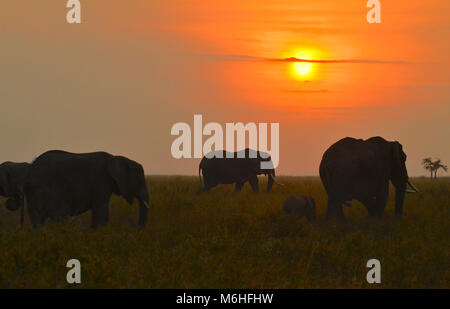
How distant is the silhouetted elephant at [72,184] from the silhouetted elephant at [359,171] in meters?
5.37

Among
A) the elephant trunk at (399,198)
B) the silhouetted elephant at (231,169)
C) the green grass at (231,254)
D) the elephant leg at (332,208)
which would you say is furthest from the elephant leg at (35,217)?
the silhouetted elephant at (231,169)

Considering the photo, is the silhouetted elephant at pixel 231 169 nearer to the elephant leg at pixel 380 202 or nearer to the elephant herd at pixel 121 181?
the elephant herd at pixel 121 181

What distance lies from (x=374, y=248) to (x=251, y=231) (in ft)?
9.19

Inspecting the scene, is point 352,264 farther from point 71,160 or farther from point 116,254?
point 71,160

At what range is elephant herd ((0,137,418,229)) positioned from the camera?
45.8 ft

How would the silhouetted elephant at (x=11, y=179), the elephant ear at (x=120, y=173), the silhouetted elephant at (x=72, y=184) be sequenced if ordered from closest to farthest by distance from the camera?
the silhouetted elephant at (x=72, y=184)
the elephant ear at (x=120, y=173)
the silhouetted elephant at (x=11, y=179)

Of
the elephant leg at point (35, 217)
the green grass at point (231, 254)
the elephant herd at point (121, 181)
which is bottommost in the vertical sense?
the green grass at point (231, 254)

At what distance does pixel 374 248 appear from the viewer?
12344mm

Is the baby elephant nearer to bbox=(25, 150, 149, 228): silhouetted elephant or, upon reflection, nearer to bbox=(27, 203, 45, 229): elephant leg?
bbox=(25, 150, 149, 228): silhouetted elephant

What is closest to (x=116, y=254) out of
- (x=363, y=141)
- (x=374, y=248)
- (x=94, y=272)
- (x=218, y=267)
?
(x=94, y=272)

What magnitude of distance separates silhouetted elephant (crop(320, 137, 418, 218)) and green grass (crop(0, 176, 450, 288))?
799 mm

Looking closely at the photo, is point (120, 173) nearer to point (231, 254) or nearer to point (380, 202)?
point (231, 254)

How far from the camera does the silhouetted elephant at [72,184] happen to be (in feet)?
45.5

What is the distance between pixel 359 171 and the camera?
16094 mm
